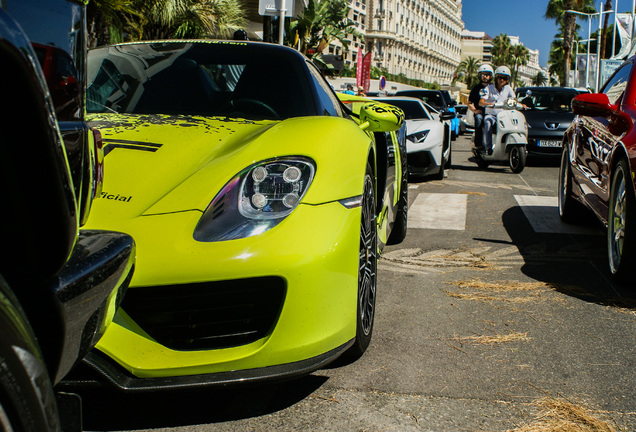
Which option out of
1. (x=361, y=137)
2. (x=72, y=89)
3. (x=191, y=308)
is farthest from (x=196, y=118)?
(x=72, y=89)

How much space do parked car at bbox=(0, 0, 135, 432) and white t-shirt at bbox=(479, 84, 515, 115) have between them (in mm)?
10829

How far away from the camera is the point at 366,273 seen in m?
2.89

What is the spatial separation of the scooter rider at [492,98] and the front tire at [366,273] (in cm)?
894

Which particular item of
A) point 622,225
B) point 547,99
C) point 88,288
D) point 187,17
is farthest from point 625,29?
point 88,288

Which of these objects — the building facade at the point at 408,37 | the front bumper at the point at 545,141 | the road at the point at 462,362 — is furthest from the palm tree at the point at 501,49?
the road at the point at 462,362

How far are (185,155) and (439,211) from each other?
4.76 m

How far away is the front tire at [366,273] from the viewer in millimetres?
2719

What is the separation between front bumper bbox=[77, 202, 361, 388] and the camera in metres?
2.21

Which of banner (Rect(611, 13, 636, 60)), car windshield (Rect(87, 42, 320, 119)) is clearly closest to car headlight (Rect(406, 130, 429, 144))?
car windshield (Rect(87, 42, 320, 119))

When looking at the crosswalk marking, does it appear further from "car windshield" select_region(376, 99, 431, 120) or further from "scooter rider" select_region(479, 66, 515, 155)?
"scooter rider" select_region(479, 66, 515, 155)

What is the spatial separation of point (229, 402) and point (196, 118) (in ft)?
4.51

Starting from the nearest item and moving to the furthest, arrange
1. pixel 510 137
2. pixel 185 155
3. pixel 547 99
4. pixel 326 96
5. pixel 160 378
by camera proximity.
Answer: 1. pixel 160 378
2. pixel 185 155
3. pixel 326 96
4. pixel 510 137
5. pixel 547 99

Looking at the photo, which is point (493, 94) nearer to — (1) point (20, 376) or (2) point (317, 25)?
(1) point (20, 376)

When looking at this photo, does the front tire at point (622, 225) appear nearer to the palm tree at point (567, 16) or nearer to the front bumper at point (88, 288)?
the front bumper at point (88, 288)
